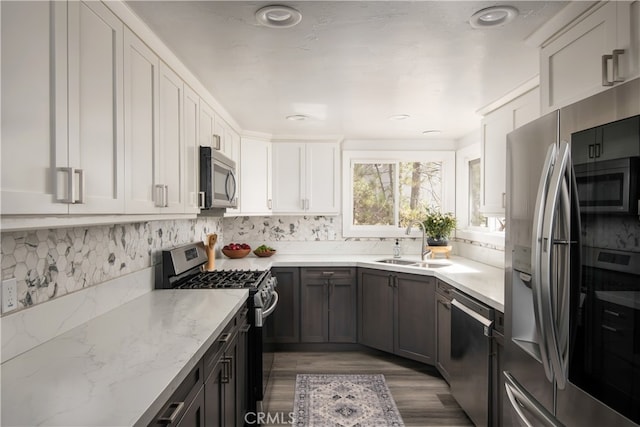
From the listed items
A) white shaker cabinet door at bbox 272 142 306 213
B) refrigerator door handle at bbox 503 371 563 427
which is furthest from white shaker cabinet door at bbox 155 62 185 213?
white shaker cabinet door at bbox 272 142 306 213

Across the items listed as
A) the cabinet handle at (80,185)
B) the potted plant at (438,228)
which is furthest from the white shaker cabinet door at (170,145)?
the potted plant at (438,228)

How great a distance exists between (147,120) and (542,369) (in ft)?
6.70

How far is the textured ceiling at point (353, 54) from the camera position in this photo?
1596 millimetres

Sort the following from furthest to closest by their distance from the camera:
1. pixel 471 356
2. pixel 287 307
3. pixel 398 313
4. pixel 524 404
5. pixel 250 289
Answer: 1. pixel 287 307
2. pixel 398 313
3. pixel 250 289
4. pixel 471 356
5. pixel 524 404

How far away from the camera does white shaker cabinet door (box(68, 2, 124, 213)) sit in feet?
3.87

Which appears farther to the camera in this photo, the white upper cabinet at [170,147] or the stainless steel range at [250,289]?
the stainless steel range at [250,289]

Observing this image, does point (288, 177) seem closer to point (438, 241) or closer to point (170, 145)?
point (438, 241)

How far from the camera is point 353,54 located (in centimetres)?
200

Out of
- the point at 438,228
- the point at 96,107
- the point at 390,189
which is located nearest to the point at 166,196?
the point at 96,107

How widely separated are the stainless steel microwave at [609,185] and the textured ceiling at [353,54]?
2.63 feet

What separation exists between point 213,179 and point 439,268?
2.19 meters

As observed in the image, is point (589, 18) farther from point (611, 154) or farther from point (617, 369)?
point (617, 369)

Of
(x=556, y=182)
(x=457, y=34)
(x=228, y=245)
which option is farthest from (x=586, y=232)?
(x=228, y=245)

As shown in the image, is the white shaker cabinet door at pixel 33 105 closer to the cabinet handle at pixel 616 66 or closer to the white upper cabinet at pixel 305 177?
the cabinet handle at pixel 616 66
